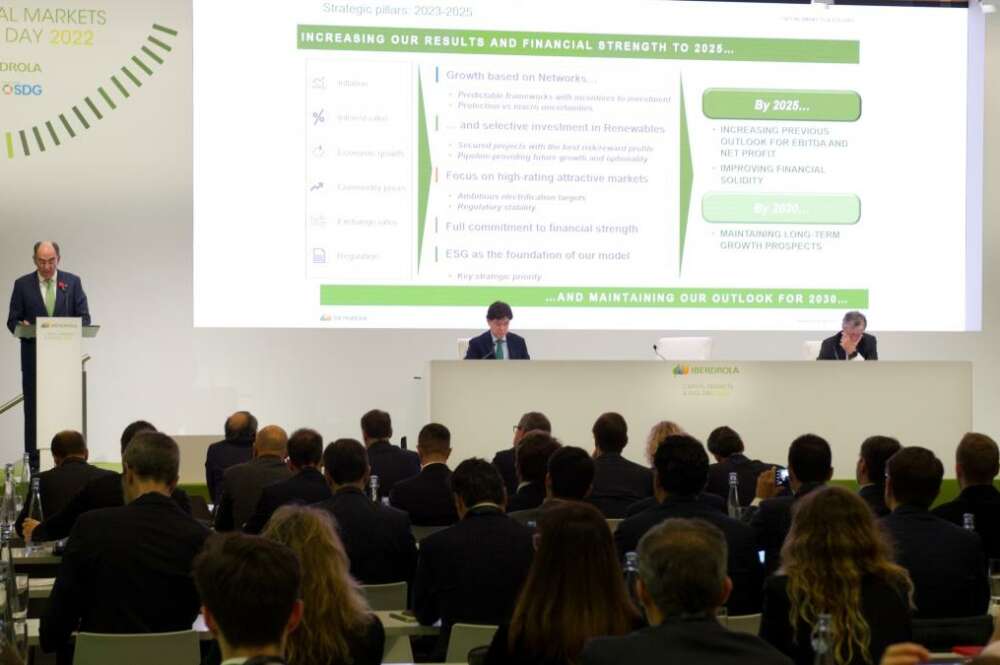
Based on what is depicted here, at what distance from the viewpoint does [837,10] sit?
902cm

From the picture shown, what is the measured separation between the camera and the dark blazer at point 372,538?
405 cm

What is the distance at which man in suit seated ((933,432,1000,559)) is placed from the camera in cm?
426

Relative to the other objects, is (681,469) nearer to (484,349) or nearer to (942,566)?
(942,566)

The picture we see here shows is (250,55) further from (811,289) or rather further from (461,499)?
(461,499)

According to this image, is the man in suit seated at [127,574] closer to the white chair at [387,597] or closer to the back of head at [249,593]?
the white chair at [387,597]

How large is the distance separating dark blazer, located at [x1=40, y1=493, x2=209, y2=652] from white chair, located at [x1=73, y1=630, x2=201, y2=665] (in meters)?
0.34

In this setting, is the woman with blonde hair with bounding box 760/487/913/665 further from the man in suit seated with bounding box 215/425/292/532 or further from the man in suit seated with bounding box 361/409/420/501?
the man in suit seated with bounding box 361/409/420/501

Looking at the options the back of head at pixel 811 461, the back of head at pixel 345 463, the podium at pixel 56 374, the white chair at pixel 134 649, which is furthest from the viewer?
the podium at pixel 56 374

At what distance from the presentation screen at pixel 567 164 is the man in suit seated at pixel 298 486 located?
3721 mm

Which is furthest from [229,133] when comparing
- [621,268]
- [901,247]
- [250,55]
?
[901,247]

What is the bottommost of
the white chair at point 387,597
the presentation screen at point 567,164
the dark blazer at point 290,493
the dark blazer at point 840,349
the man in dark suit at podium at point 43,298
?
the white chair at point 387,597

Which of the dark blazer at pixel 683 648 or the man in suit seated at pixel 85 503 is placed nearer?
the dark blazer at pixel 683 648

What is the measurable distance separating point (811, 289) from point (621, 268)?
1.37 meters

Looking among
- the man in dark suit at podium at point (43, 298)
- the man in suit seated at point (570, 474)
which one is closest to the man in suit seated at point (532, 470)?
the man in suit seated at point (570, 474)
